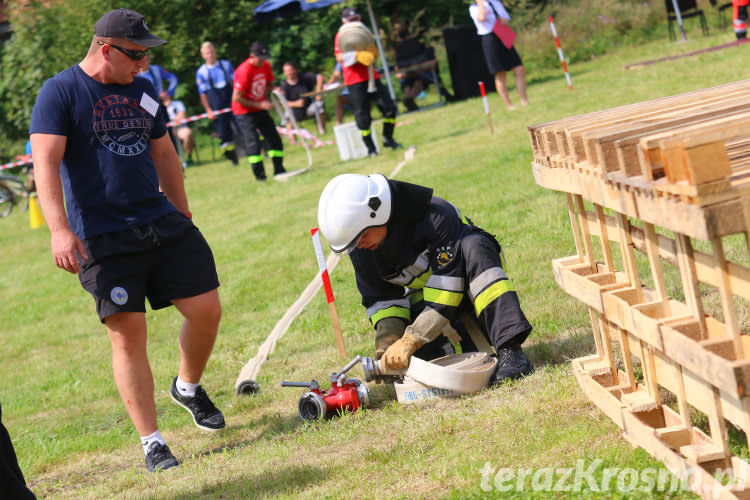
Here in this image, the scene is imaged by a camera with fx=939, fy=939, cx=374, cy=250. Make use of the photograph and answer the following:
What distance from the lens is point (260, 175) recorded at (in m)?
16.1

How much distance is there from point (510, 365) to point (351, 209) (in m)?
1.17

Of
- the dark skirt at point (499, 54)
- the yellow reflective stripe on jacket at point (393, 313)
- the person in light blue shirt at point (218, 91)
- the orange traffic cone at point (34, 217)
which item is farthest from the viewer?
A: the person in light blue shirt at point (218, 91)

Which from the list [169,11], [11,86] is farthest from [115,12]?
[11,86]

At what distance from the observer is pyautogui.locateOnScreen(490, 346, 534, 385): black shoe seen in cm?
489

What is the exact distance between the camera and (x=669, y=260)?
11.7 feet

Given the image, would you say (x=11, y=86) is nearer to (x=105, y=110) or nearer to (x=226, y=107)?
(x=226, y=107)

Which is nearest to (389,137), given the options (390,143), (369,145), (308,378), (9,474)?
(390,143)

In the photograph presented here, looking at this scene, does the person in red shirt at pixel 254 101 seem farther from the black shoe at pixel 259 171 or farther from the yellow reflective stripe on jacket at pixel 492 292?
the yellow reflective stripe on jacket at pixel 492 292

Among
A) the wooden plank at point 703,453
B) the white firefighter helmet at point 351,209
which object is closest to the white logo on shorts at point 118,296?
the white firefighter helmet at point 351,209

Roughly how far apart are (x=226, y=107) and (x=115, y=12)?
15778 millimetres

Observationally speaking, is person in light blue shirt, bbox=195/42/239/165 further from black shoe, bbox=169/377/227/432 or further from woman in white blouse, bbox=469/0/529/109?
black shoe, bbox=169/377/227/432

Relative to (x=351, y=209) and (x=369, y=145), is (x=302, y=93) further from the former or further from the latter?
(x=351, y=209)

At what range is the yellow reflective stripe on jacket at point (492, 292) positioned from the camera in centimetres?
486

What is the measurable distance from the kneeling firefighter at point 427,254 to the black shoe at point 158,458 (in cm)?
125
